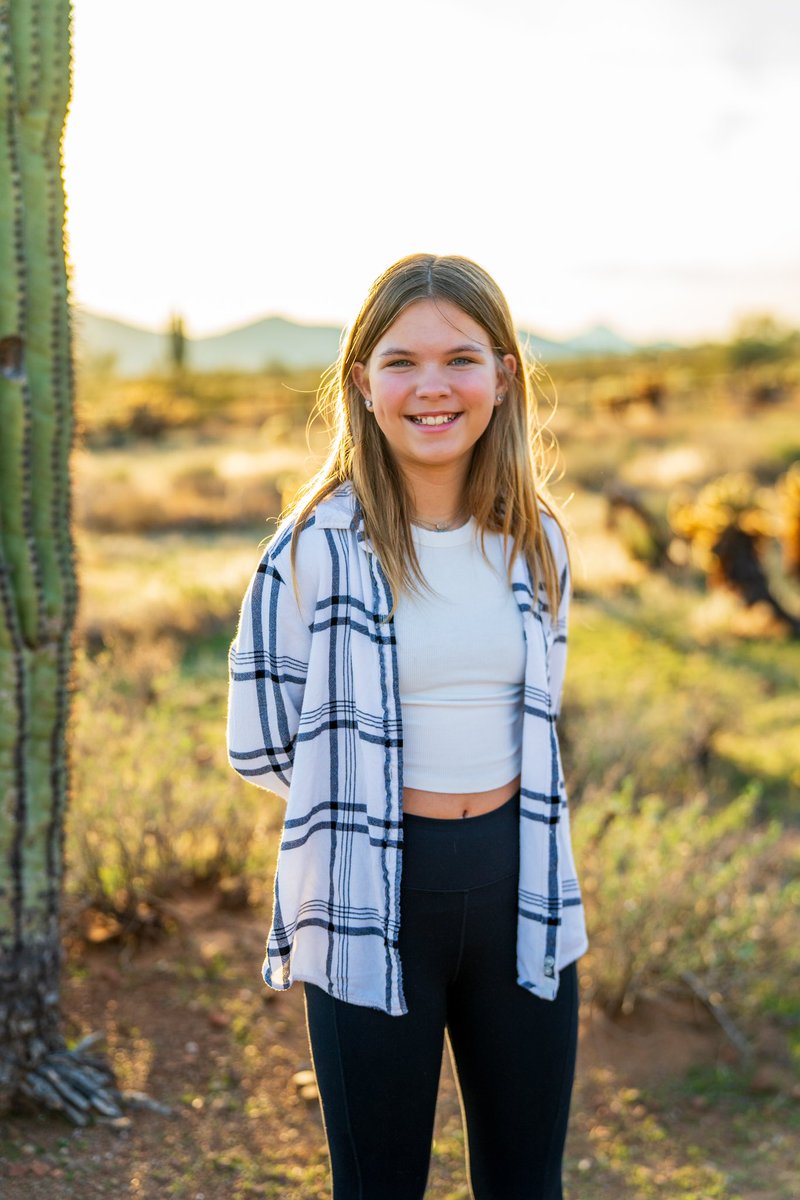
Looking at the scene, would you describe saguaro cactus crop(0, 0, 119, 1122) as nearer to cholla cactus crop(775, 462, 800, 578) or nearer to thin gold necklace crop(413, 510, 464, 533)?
thin gold necklace crop(413, 510, 464, 533)

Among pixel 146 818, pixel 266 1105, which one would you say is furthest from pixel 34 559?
pixel 266 1105

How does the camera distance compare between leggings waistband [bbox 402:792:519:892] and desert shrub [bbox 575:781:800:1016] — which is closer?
leggings waistband [bbox 402:792:519:892]

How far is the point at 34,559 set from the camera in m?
2.80

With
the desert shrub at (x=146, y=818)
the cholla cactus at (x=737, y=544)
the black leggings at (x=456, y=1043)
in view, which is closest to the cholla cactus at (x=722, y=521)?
the cholla cactus at (x=737, y=544)

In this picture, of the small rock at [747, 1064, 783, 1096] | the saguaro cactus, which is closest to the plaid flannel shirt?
the saguaro cactus

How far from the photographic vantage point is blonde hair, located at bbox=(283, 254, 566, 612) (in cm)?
197

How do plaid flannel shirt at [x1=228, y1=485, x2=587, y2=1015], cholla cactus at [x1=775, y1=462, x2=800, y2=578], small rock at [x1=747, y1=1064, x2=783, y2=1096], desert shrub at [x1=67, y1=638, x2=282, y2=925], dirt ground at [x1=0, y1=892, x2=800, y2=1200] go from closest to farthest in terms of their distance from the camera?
plaid flannel shirt at [x1=228, y1=485, x2=587, y2=1015] < dirt ground at [x1=0, y1=892, x2=800, y2=1200] < small rock at [x1=747, y1=1064, x2=783, y2=1096] < desert shrub at [x1=67, y1=638, x2=282, y2=925] < cholla cactus at [x1=775, y1=462, x2=800, y2=578]

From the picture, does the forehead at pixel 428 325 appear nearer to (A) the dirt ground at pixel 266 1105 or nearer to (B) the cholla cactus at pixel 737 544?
(A) the dirt ground at pixel 266 1105

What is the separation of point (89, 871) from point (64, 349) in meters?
1.89

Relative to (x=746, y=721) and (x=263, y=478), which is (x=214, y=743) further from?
(x=263, y=478)

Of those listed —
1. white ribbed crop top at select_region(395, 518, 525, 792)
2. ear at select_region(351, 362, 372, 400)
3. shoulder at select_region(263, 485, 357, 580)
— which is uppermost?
ear at select_region(351, 362, 372, 400)

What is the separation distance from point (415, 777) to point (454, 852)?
142 millimetres

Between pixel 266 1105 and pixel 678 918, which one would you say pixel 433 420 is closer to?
pixel 266 1105

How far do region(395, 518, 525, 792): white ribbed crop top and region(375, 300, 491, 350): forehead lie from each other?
33 centimetres
